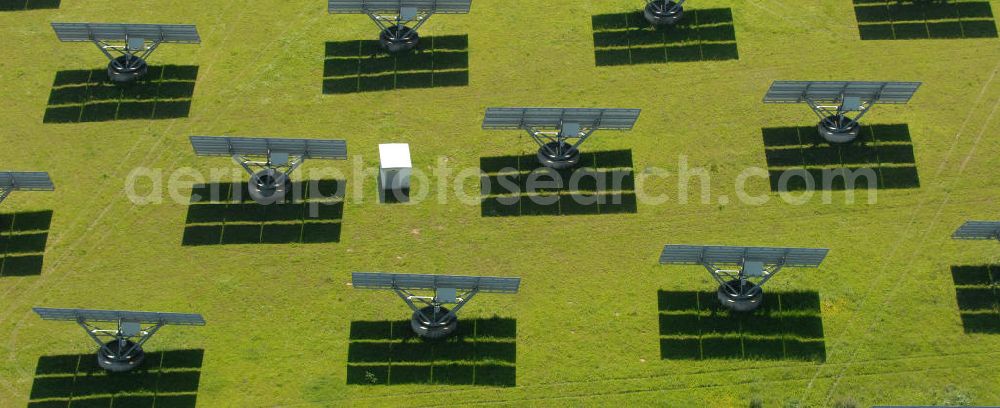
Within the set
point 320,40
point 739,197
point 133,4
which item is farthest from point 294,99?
point 739,197

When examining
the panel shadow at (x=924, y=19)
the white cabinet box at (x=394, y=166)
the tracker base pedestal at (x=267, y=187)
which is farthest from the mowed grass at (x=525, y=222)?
the tracker base pedestal at (x=267, y=187)

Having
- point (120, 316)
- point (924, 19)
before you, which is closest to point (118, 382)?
point (120, 316)

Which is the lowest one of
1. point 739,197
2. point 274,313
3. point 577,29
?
point 274,313

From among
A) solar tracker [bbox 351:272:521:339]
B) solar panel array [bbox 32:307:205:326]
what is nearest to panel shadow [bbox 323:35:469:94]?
solar tracker [bbox 351:272:521:339]

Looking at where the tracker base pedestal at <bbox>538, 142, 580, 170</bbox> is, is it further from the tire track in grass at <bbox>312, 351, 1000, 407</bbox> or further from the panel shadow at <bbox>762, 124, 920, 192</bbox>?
the tire track in grass at <bbox>312, 351, 1000, 407</bbox>

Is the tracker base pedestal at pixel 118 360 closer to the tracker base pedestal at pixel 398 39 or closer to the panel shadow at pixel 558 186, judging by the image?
the panel shadow at pixel 558 186

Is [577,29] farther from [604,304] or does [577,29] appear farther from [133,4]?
[133,4]
